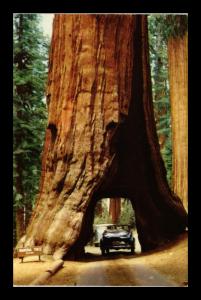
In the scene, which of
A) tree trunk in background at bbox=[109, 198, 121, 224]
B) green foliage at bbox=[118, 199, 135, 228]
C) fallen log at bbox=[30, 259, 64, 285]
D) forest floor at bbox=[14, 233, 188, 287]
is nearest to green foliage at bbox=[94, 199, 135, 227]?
green foliage at bbox=[118, 199, 135, 228]

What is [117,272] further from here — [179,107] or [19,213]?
[179,107]

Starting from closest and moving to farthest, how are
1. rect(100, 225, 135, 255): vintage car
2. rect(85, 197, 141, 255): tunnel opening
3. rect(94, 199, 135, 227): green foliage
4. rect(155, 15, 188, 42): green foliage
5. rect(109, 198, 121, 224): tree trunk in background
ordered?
rect(155, 15, 188, 42): green foliage → rect(100, 225, 135, 255): vintage car → rect(85, 197, 141, 255): tunnel opening → rect(94, 199, 135, 227): green foliage → rect(109, 198, 121, 224): tree trunk in background

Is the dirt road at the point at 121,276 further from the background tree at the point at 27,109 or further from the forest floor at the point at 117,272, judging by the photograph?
the background tree at the point at 27,109

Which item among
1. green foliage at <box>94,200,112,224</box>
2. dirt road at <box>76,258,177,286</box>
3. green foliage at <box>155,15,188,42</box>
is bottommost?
green foliage at <box>94,200,112,224</box>

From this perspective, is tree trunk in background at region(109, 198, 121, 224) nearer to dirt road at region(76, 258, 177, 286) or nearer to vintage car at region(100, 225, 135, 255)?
vintage car at region(100, 225, 135, 255)

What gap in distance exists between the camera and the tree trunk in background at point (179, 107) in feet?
55.1

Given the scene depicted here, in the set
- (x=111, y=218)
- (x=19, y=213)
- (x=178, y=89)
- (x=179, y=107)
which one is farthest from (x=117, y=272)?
(x=111, y=218)

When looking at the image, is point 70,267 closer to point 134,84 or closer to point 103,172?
point 103,172

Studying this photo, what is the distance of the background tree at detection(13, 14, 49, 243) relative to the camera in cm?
1341

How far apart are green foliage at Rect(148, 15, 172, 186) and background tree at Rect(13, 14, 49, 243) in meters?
4.26

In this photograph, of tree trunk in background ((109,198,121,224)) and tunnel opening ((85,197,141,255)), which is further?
tree trunk in background ((109,198,121,224))

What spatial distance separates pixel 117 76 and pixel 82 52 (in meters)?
1.26

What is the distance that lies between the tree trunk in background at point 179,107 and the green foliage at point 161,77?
371mm
